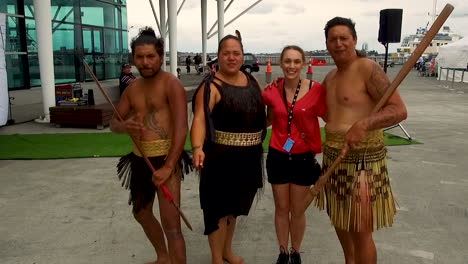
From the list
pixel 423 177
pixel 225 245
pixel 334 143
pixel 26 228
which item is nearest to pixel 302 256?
pixel 225 245

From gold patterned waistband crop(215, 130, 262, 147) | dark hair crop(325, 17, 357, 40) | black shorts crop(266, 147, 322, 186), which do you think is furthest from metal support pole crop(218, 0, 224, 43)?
dark hair crop(325, 17, 357, 40)

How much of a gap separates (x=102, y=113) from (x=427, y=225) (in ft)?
22.8

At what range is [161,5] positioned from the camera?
66.4ft

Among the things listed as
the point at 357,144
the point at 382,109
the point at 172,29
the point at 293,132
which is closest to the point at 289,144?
the point at 293,132

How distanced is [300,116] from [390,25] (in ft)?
19.3

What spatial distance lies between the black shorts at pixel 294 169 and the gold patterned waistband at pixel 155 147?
0.80 m

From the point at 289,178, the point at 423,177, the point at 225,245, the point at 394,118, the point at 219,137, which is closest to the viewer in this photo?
the point at 394,118

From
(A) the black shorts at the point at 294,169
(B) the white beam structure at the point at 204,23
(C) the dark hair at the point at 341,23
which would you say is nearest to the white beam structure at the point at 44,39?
(A) the black shorts at the point at 294,169

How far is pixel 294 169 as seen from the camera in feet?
9.44

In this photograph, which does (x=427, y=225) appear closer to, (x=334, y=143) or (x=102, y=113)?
(x=334, y=143)

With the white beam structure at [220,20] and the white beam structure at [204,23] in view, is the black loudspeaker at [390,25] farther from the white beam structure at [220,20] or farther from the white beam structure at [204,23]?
the white beam structure at [204,23]

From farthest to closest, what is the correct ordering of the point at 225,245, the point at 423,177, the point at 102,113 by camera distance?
1. the point at 102,113
2. the point at 423,177
3. the point at 225,245

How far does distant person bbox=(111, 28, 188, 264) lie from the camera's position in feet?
8.35

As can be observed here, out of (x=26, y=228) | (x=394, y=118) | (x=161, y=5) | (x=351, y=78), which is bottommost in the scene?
(x=26, y=228)
